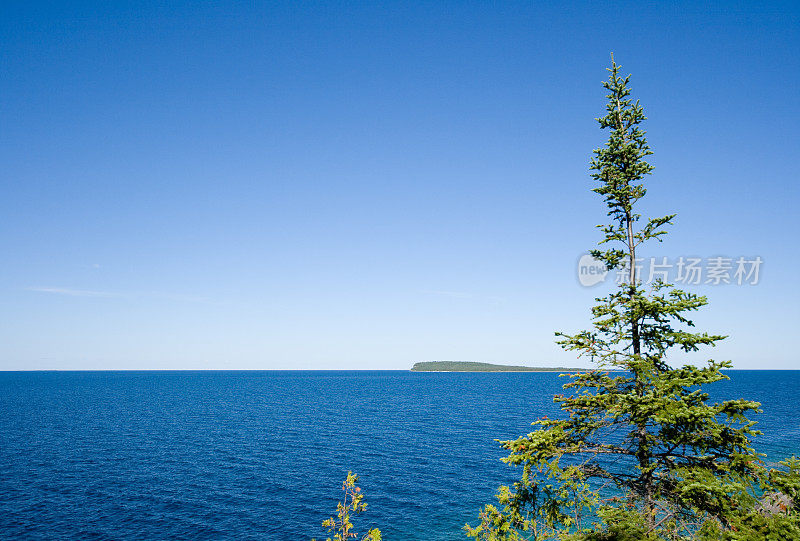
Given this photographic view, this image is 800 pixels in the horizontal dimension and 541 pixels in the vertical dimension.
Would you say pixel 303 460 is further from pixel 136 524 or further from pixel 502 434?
pixel 502 434

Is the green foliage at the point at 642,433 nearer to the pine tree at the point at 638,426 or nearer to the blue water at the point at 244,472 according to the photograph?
the pine tree at the point at 638,426

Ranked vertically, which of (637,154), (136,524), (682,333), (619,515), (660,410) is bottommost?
(136,524)

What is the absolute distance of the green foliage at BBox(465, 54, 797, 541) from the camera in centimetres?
1074

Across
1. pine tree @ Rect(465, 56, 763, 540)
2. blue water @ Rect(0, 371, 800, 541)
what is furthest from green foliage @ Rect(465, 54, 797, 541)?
blue water @ Rect(0, 371, 800, 541)

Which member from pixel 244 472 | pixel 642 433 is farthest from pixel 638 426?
pixel 244 472

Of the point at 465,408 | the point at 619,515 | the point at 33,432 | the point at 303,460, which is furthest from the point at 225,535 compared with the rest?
the point at 465,408

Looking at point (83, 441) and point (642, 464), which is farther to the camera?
point (83, 441)

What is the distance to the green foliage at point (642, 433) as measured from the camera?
10742mm

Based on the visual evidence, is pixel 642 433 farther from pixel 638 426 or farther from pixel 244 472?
pixel 244 472

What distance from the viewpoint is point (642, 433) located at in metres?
12.5

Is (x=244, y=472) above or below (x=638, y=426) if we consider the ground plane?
below

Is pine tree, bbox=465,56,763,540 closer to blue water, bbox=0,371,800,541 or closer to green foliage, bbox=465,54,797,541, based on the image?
green foliage, bbox=465,54,797,541

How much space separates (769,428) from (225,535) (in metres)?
95.2

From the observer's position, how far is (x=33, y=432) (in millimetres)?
75312
